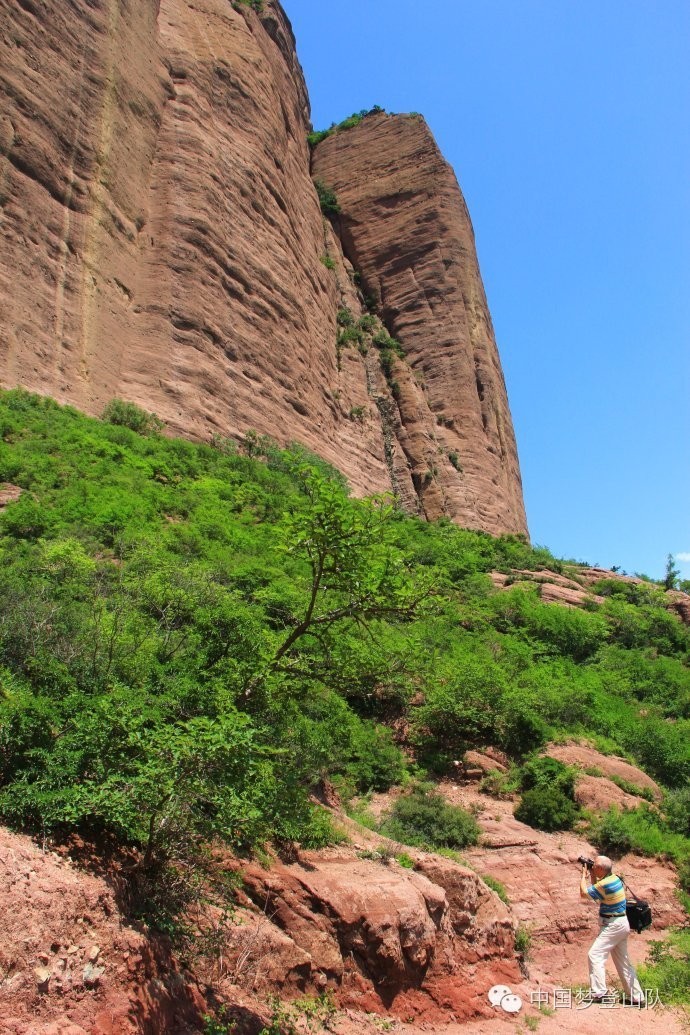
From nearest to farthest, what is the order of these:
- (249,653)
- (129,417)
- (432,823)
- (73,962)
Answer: (73,962)
(249,653)
(432,823)
(129,417)

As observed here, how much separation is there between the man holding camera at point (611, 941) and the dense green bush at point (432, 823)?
3206 mm

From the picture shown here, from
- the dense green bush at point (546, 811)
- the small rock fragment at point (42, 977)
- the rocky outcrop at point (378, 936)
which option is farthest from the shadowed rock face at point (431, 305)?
the small rock fragment at point (42, 977)

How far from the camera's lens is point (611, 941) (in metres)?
5.89

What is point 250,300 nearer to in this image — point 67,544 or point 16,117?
point 16,117

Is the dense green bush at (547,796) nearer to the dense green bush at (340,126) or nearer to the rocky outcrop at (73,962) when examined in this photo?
the rocky outcrop at (73,962)

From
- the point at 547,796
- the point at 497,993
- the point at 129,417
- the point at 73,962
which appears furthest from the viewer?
the point at 129,417

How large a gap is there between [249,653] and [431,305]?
33.7m

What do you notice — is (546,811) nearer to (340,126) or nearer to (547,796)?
(547,796)

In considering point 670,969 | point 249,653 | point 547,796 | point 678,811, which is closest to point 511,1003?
point 670,969

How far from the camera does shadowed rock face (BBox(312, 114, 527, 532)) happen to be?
114 ft

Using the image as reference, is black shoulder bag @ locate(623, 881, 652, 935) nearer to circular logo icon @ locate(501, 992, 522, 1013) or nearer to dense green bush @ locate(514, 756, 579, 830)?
circular logo icon @ locate(501, 992, 522, 1013)

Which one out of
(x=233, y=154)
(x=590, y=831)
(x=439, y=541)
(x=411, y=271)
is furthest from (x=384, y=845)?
(x=411, y=271)

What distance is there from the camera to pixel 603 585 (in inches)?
951

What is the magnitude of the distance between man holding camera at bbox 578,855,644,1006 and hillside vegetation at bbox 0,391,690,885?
7.61 feet
